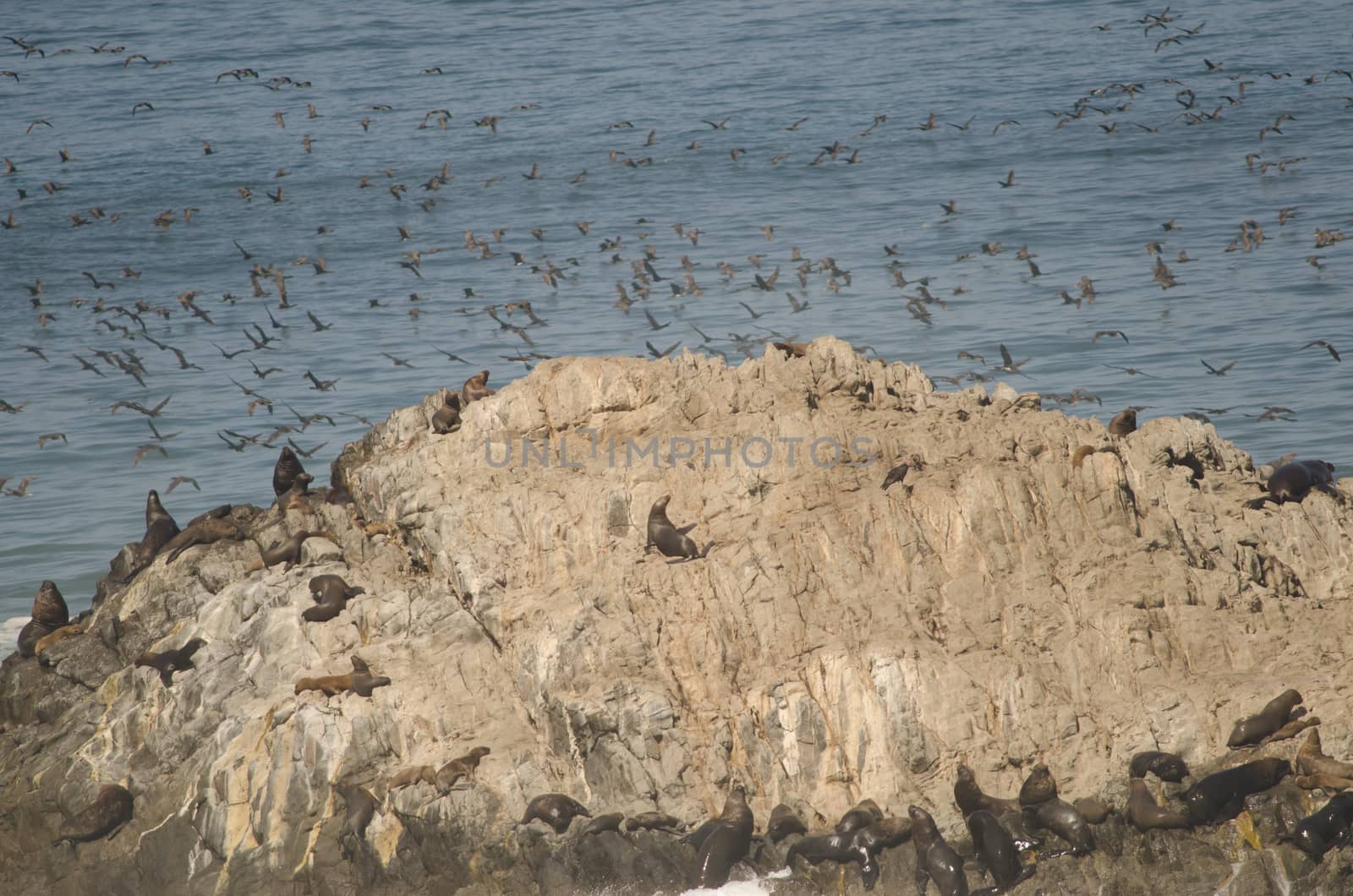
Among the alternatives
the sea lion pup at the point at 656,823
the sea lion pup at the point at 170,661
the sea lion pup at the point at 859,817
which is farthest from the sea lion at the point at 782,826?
the sea lion pup at the point at 170,661

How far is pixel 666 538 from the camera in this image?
11.5 metres

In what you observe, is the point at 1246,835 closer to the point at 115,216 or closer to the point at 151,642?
the point at 151,642

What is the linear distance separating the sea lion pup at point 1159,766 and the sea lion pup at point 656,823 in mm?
3256

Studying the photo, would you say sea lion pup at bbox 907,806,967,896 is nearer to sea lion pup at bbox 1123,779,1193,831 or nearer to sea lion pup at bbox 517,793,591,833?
sea lion pup at bbox 1123,779,1193,831

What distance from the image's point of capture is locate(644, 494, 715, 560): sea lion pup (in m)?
11.5

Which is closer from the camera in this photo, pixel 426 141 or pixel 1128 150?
pixel 1128 150

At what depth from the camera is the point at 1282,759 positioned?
33.0 ft

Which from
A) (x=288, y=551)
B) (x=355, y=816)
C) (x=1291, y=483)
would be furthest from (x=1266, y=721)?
(x=288, y=551)

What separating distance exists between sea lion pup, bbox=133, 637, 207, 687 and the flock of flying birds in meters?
9.36

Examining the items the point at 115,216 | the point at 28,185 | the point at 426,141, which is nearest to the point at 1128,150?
the point at 426,141

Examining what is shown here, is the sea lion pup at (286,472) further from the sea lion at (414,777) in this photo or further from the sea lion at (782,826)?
Answer: the sea lion at (782,826)

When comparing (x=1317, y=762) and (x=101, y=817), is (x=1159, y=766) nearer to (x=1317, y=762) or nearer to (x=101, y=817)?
(x=1317, y=762)

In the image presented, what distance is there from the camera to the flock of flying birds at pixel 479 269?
2916 centimetres

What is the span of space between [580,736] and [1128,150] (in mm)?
36742
